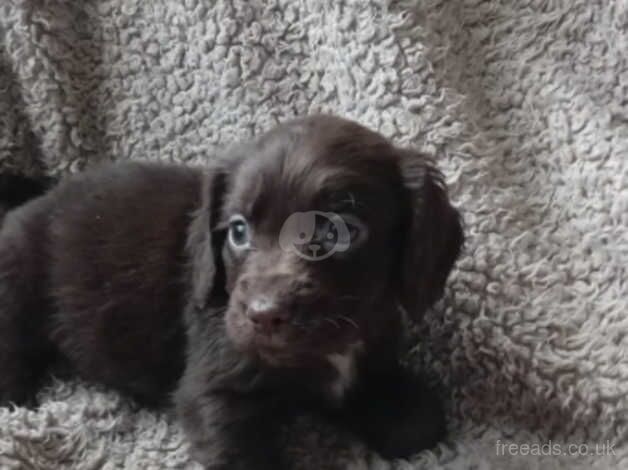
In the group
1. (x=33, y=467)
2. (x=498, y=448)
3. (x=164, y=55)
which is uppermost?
(x=164, y=55)

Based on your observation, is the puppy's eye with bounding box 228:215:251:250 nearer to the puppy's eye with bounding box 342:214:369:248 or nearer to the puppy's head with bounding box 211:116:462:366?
the puppy's head with bounding box 211:116:462:366

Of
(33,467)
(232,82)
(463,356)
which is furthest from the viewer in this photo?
(232,82)

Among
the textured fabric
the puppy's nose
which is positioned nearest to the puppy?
the puppy's nose

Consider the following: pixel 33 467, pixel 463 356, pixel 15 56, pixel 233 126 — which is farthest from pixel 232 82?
pixel 33 467

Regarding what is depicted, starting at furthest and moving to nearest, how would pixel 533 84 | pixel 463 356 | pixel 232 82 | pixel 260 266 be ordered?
1. pixel 232 82
2. pixel 533 84
3. pixel 463 356
4. pixel 260 266

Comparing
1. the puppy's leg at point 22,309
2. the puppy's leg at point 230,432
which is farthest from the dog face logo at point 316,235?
the puppy's leg at point 22,309

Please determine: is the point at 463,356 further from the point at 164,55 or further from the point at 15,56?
the point at 15,56
